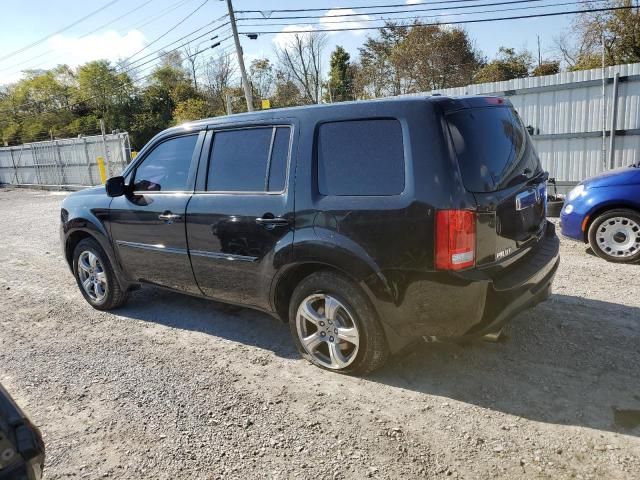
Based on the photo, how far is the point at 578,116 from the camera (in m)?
9.55

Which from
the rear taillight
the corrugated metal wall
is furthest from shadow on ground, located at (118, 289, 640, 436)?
the corrugated metal wall

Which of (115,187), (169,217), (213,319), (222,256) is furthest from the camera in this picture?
(213,319)

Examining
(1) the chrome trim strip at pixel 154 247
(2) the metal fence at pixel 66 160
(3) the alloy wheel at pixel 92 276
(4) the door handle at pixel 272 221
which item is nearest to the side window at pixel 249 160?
(4) the door handle at pixel 272 221

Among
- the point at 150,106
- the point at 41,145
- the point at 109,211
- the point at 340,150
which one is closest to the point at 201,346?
the point at 109,211

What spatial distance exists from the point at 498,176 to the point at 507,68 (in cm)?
3400

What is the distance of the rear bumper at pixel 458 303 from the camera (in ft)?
9.32

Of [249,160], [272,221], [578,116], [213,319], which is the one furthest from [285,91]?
[272,221]

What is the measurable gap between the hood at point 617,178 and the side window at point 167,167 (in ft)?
15.0

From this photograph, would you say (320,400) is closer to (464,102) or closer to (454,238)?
(454,238)

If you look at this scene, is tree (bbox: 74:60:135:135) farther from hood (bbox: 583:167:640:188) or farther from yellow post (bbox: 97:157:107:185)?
hood (bbox: 583:167:640:188)

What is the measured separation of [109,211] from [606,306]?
4.61 m

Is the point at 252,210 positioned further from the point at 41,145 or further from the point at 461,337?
the point at 41,145

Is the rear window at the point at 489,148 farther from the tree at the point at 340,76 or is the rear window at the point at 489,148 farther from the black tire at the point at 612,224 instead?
the tree at the point at 340,76

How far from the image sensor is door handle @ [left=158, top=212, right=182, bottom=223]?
161 inches
